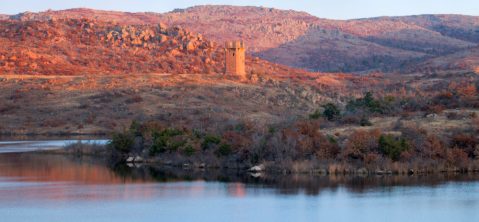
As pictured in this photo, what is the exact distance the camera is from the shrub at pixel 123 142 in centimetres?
4938

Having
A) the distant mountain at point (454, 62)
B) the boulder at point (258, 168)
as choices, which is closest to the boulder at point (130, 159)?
the boulder at point (258, 168)

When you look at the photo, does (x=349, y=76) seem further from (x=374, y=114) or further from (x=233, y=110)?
(x=374, y=114)

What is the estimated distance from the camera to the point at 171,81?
293 feet

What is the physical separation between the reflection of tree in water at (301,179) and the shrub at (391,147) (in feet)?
5.31

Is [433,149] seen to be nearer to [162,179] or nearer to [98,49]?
[162,179]

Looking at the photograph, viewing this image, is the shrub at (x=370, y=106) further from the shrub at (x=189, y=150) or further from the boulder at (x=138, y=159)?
the boulder at (x=138, y=159)

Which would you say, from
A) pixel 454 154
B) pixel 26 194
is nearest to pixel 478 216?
pixel 454 154

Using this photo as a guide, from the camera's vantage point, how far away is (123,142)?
49.6 meters

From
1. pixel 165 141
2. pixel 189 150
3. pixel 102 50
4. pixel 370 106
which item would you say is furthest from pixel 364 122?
pixel 102 50

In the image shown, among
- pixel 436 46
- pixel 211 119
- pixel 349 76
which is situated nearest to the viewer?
pixel 211 119

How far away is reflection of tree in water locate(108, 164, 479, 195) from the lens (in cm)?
3556

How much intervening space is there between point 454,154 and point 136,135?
1809 cm

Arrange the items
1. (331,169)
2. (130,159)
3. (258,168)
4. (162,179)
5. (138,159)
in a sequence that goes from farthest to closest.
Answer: (130,159), (138,159), (258,168), (331,169), (162,179)

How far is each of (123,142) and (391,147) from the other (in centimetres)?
1614
